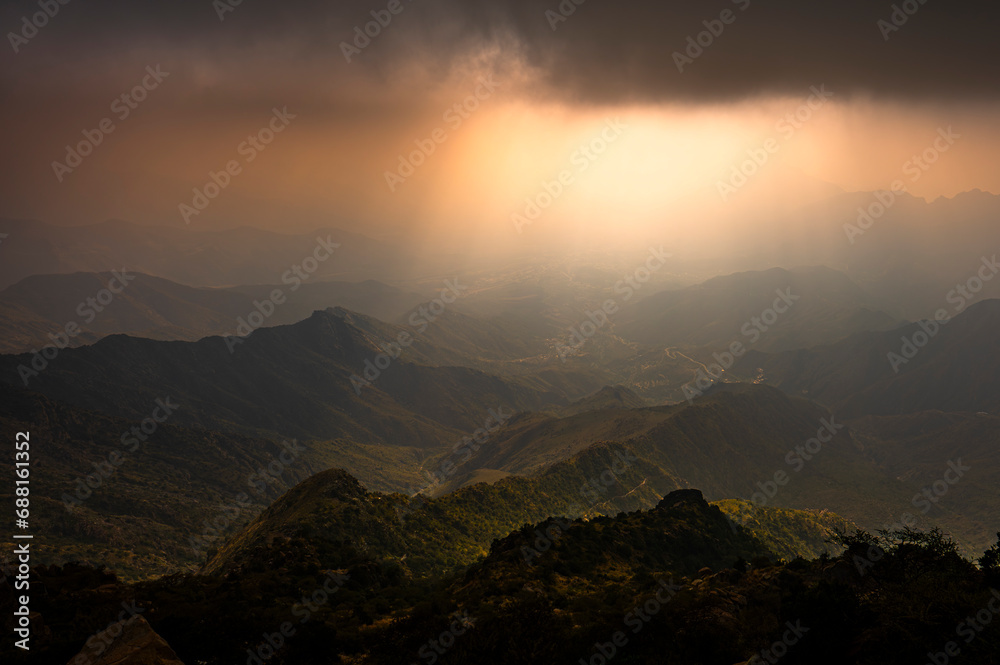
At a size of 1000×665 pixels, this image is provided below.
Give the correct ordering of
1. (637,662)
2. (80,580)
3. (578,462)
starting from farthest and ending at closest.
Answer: (578,462), (80,580), (637,662)

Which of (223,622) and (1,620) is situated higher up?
(223,622)

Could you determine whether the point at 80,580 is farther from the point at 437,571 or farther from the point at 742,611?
the point at 437,571

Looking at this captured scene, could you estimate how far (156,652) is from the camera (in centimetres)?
2236

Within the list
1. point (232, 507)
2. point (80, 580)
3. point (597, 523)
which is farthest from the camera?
point (232, 507)

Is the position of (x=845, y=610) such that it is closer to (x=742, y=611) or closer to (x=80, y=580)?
(x=742, y=611)

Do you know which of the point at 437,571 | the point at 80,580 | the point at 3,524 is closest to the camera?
the point at 80,580

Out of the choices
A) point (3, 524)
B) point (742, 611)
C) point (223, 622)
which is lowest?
point (3, 524)

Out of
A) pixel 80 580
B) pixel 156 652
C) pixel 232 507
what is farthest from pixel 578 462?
pixel 156 652

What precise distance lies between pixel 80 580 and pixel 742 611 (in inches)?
1688

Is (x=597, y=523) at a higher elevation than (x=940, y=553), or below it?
below

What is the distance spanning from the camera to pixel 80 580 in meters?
37.4

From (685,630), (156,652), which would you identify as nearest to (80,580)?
(156,652)

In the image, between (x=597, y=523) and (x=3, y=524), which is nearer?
(x=597, y=523)

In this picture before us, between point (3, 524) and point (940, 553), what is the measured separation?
18414 cm
